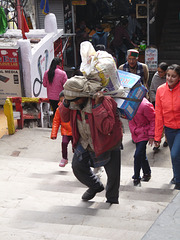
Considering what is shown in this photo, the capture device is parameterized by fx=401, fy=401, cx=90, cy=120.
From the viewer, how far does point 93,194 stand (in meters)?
4.60

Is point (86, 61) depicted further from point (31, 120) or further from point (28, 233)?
point (31, 120)

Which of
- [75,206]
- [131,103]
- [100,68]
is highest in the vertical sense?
[100,68]

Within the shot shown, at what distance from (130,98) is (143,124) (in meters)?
1.19

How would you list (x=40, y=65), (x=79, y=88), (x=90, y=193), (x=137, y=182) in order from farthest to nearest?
1. (x=40, y=65)
2. (x=137, y=182)
3. (x=90, y=193)
4. (x=79, y=88)

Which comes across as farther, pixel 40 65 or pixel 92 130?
pixel 40 65

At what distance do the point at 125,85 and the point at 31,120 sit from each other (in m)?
5.27

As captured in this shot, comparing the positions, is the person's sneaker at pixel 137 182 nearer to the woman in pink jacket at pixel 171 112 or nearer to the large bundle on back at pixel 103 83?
the woman in pink jacket at pixel 171 112

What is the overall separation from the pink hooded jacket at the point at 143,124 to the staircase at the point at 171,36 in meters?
9.33

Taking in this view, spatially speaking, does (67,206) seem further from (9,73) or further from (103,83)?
(9,73)

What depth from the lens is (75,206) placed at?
4.49 m

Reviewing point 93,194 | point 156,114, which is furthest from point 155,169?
point 93,194

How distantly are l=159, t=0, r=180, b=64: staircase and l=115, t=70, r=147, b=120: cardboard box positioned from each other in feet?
33.4

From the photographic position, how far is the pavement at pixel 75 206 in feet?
10.9

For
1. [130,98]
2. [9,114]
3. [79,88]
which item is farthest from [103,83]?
[9,114]
